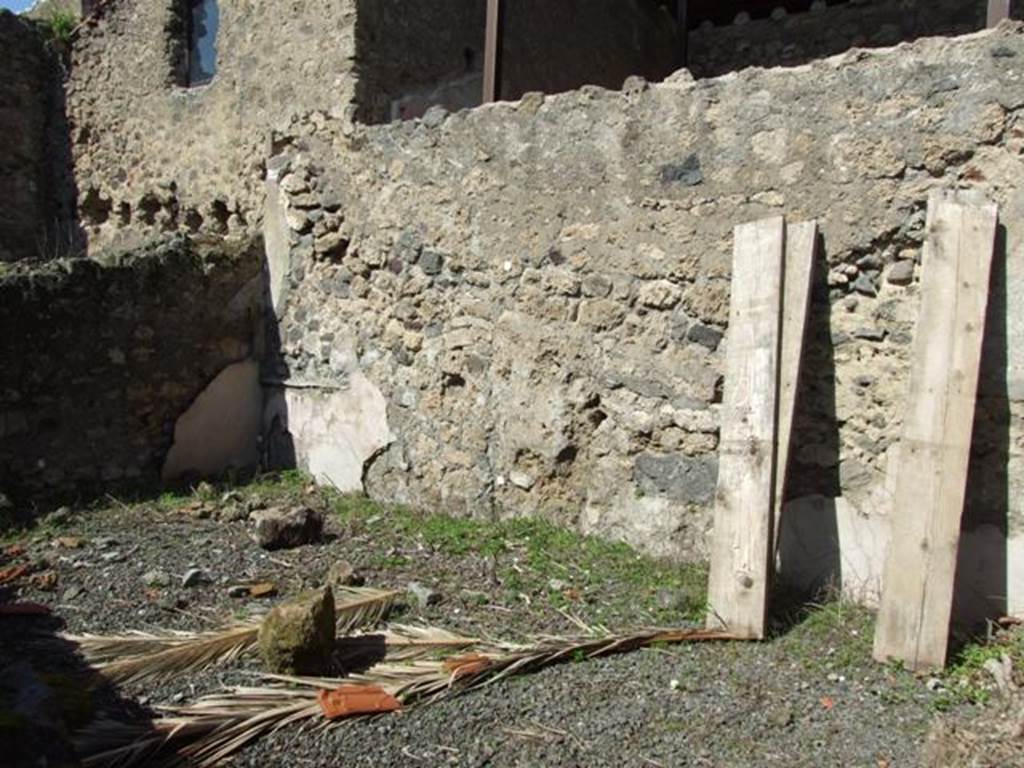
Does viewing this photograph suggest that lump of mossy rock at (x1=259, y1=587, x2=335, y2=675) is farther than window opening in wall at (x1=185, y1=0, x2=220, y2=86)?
No

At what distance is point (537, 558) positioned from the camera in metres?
4.38

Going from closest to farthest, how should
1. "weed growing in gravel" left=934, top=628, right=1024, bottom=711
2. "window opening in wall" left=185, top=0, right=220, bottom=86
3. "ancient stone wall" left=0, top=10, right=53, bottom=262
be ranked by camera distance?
"weed growing in gravel" left=934, top=628, right=1024, bottom=711, "window opening in wall" left=185, top=0, right=220, bottom=86, "ancient stone wall" left=0, top=10, right=53, bottom=262

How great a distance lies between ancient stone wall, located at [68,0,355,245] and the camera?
19.9 ft

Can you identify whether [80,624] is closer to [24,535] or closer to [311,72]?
[24,535]

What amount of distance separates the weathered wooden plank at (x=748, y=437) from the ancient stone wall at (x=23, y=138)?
7291 mm

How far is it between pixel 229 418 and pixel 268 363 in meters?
0.48

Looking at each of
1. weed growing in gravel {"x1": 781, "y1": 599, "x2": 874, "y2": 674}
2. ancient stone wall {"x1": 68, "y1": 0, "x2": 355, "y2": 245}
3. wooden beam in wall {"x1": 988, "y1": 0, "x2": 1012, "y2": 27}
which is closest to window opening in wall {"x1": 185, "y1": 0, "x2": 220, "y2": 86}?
ancient stone wall {"x1": 68, "y1": 0, "x2": 355, "y2": 245}

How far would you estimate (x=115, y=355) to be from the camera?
5.79 meters

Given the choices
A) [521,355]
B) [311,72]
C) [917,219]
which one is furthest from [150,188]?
[917,219]

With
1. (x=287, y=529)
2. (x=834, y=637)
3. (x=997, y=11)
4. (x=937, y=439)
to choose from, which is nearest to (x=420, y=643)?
(x=287, y=529)

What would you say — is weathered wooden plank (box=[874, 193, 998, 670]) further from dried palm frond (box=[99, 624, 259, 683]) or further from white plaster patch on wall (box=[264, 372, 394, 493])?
white plaster patch on wall (box=[264, 372, 394, 493])

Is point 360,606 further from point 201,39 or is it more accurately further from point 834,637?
point 201,39

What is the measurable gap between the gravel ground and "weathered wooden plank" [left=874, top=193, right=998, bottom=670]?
21 cm

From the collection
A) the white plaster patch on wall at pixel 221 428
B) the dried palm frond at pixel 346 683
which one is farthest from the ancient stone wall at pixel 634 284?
the dried palm frond at pixel 346 683
